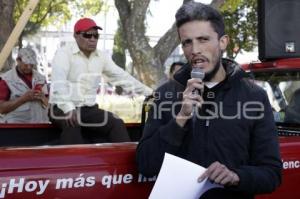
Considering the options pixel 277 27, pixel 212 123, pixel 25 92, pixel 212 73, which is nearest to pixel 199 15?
pixel 212 73

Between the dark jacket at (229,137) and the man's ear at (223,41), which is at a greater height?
the man's ear at (223,41)

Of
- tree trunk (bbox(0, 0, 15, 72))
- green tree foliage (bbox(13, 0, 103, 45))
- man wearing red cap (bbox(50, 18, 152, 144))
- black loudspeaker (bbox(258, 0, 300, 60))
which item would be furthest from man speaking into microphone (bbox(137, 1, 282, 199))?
green tree foliage (bbox(13, 0, 103, 45))

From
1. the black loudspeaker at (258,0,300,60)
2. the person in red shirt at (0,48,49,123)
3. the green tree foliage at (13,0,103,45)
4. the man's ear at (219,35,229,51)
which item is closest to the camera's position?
the man's ear at (219,35,229,51)

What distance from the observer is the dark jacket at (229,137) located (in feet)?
6.60

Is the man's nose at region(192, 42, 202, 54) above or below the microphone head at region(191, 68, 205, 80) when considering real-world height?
above

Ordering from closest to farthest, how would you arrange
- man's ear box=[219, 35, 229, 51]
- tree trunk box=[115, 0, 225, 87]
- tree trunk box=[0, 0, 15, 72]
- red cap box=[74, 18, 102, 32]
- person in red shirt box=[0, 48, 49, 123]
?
man's ear box=[219, 35, 229, 51] → red cap box=[74, 18, 102, 32] → person in red shirt box=[0, 48, 49, 123] → tree trunk box=[0, 0, 15, 72] → tree trunk box=[115, 0, 225, 87]

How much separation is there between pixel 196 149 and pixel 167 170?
177 mm

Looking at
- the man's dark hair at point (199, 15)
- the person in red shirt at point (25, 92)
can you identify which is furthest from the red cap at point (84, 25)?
the man's dark hair at point (199, 15)

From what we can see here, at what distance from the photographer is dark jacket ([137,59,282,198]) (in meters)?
2.01

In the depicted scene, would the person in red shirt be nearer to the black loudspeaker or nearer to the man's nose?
the black loudspeaker

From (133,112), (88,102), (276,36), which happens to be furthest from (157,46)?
(88,102)

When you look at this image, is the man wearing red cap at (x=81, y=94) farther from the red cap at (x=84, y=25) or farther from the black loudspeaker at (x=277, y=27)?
the black loudspeaker at (x=277, y=27)

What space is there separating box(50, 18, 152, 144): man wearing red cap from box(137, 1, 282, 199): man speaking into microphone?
146 centimetres

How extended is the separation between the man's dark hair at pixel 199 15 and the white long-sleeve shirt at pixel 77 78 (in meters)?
1.63
